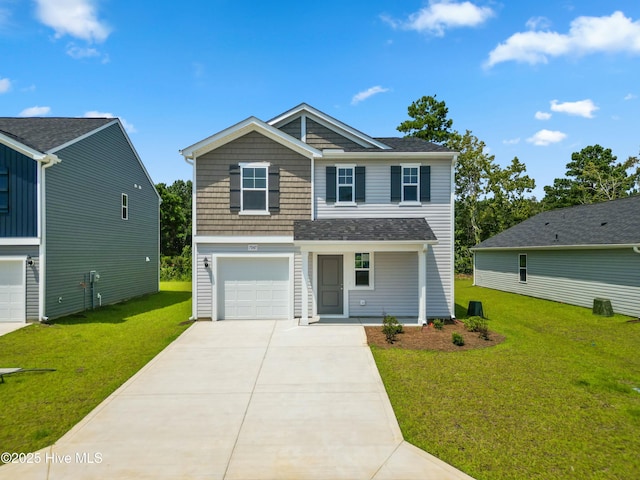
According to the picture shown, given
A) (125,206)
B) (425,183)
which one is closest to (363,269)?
(425,183)

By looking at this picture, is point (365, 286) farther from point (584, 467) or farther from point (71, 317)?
point (71, 317)

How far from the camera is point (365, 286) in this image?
12516 mm

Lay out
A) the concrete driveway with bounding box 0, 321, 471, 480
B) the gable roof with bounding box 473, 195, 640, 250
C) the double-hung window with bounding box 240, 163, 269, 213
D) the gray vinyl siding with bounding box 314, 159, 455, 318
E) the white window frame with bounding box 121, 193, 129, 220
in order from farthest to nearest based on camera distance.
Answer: the white window frame with bounding box 121, 193, 129, 220 < the gable roof with bounding box 473, 195, 640, 250 < the gray vinyl siding with bounding box 314, 159, 455, 318 < the double-hung window with bounding box 240, 163, 269, 213 < the concrete driveway with bounding box 0, 321, 471, 480

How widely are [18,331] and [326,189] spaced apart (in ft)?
35.8

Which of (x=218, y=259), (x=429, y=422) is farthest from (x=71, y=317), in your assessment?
(x=429, y=422)

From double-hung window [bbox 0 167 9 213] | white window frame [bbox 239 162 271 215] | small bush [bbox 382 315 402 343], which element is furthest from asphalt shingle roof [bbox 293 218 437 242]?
double-hung window [bbox 0 167 9 213]

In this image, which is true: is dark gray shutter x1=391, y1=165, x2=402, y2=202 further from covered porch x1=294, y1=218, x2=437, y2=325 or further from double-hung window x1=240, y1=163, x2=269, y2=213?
double-hung window x1=240, y1=163, x2=269, y2=213

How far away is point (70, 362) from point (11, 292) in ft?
21.0

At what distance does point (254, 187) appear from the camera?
1234 cm

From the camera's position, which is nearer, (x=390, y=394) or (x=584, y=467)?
(x=584, y=467)

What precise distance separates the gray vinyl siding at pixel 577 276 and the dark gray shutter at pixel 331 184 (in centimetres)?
1145

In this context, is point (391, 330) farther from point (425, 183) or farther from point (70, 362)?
point (70, 362)

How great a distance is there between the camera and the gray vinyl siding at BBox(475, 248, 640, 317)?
13484mm

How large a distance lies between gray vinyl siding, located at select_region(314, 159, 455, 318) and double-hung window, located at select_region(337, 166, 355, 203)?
325 millimetres
